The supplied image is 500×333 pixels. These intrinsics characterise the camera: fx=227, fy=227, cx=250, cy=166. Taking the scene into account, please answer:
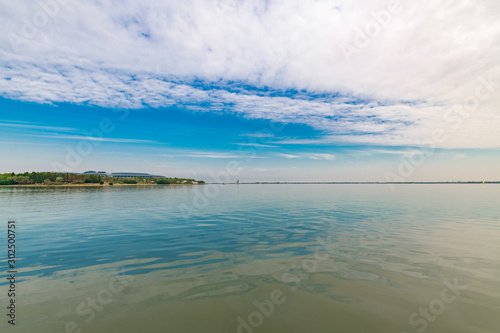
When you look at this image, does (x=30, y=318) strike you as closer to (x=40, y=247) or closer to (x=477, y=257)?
(x=40, y=247)

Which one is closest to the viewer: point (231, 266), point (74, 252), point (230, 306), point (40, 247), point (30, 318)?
point (30, 318)

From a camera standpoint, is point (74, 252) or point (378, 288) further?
point (74, 252)

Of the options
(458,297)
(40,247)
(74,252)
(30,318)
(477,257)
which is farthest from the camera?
(40,247)

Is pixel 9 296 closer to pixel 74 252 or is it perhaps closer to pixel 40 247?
pixel 74 252

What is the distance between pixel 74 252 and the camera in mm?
15227

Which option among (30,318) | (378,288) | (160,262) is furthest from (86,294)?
(378,288)

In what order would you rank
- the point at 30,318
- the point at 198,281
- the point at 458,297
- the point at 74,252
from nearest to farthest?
the point at 30,318, the point at 458,297, the point at 198,281, the point at 74,252

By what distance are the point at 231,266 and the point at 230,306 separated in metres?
4.14

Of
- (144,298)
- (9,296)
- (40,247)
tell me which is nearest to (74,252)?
(40,247)

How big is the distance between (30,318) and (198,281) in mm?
5879

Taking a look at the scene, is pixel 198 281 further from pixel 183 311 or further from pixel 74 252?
pixel 74 252

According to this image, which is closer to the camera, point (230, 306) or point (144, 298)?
point (230, 306)

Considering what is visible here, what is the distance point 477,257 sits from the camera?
14195 mm

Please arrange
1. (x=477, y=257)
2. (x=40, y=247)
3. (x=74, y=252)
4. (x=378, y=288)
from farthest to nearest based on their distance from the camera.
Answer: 1. (x=40, y=247)
2. (x=74, y=252)
3. (x=477, y=257)
4. (x=378, y=288)
